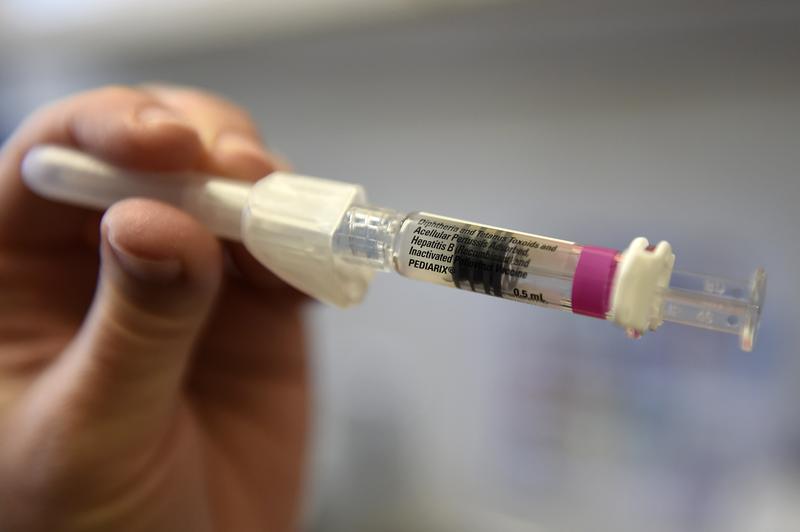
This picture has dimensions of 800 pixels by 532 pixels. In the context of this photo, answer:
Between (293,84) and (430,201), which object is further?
(293,84)

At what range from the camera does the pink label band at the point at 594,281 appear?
0.29 metres

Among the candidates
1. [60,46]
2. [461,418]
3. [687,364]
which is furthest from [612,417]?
[60,46]

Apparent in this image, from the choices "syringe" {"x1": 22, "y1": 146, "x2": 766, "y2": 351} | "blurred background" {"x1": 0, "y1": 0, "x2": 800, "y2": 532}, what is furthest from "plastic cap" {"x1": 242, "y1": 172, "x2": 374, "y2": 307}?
"blurred background" {"x1": 0, "y1": 0, "x2": 800, "y2": 532}

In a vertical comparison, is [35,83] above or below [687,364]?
above

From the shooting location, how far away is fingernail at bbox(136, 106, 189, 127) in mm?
380

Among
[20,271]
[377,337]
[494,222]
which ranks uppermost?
[494,222]

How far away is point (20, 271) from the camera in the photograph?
438 millimetres

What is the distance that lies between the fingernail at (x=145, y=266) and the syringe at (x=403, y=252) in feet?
0.15

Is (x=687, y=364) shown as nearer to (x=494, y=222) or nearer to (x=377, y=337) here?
(x=494, y=222)

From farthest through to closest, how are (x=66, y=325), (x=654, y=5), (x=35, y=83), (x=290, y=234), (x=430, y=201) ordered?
1. (x=35, y=83)
2. (x=430, y=201)
3. (x=654, y=5)
4. (x=66, y=325)
5. (x=290, y=234)

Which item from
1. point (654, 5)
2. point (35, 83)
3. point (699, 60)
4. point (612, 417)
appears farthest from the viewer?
point (35, 83)

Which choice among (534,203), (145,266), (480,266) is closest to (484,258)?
(480,266)

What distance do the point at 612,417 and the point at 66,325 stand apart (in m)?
0.75

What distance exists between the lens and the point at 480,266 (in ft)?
1.03
